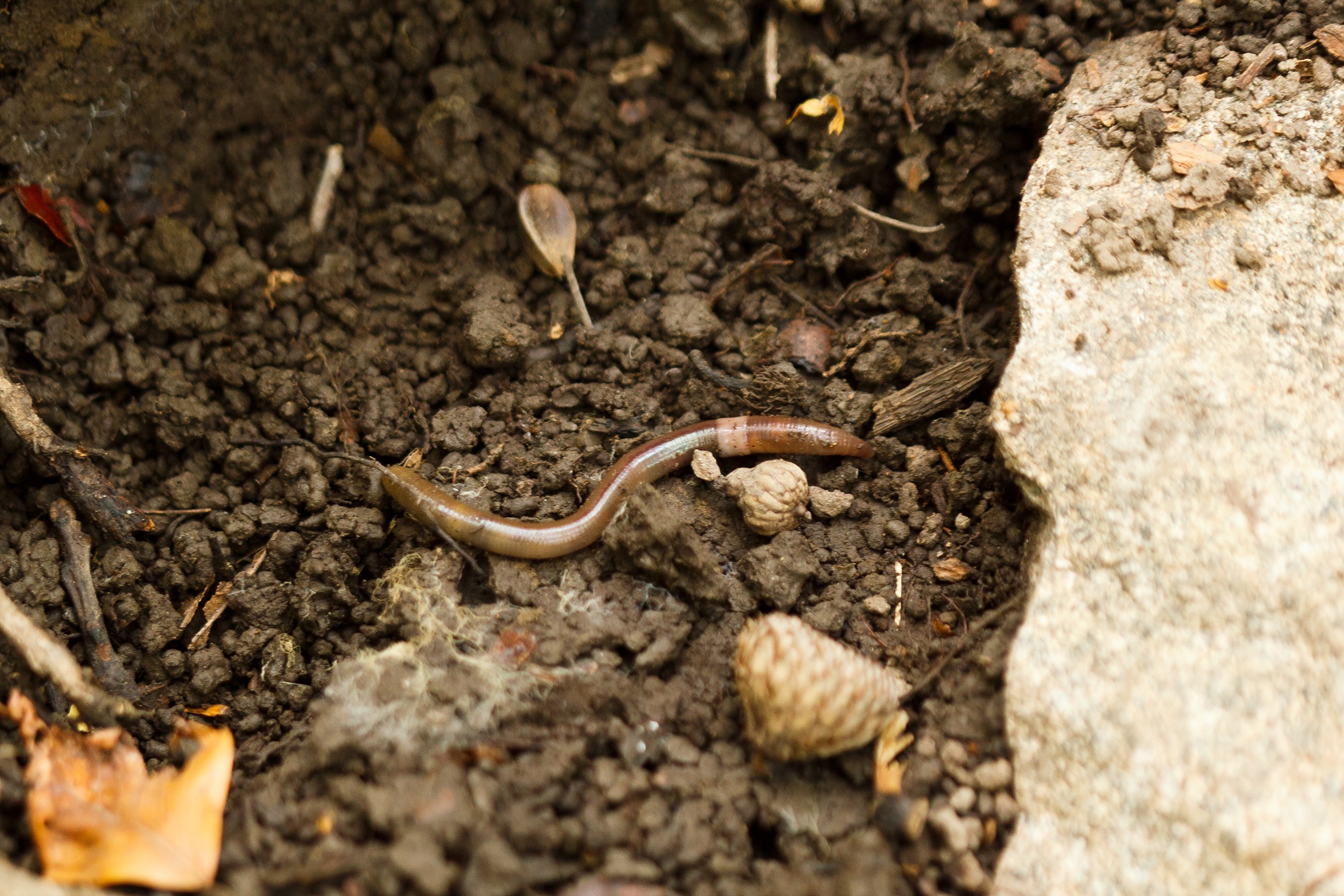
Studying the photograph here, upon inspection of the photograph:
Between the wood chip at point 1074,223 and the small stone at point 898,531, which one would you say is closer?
the wood chip at point 1074,223

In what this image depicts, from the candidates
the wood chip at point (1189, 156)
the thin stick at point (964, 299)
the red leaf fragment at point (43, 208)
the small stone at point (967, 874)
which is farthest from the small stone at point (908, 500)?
the red leaf fragment at point (43, 208)

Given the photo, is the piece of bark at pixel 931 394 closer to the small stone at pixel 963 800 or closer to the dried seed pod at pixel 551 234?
the dried seed pod at pixel 551 234

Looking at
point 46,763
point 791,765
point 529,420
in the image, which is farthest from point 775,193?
point 46,763

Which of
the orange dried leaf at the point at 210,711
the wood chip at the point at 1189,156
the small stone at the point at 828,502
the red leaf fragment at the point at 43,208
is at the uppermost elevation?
the red leaf fragment at the point at 43,208

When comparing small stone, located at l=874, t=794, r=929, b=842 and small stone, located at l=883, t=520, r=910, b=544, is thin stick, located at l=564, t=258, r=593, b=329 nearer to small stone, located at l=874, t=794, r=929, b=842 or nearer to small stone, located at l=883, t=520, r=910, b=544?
small stone, located at l=883, t=520, r=910, b=544

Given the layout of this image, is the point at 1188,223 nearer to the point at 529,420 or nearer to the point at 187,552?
the point at 529,420

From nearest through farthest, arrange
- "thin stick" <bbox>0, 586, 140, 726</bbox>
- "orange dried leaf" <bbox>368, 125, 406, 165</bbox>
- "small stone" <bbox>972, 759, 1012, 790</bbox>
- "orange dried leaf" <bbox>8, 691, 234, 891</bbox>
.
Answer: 1. "orange dried leaf" <bbox>8, 691, 234, 891</bbox>
2. "small stone" <bbox>972, 759, 1012, 790</bbox>
3. "thin stick" <bbox>0, 586, 140, 726</bbox>
4. "orange dried leaf" <bbox>368, 125, 406, 165</bbox>

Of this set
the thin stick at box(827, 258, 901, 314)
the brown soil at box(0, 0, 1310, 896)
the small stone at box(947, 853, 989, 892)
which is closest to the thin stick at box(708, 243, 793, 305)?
the brown soil at box(0, 0, 1310, 896)

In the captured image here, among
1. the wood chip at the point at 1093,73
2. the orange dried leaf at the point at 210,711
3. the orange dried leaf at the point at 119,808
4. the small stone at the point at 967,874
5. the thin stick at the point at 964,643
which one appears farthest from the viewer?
the wood chip at the point at 1093,73
